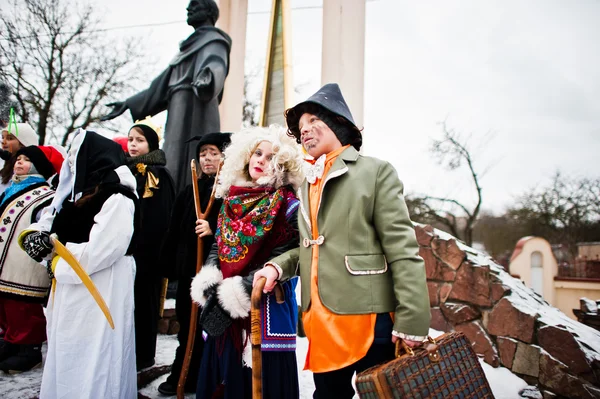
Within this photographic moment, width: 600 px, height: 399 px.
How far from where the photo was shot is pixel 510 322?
11.6ft

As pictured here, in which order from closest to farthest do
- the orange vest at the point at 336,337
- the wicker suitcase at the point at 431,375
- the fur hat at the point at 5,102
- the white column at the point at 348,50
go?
the wicker suitcase at the point at 431,375, the orange vest at the point at 336,337, the fur hat at the point at 5,102, the white column at the point at 348,50

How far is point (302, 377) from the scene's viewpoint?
9.64 feet

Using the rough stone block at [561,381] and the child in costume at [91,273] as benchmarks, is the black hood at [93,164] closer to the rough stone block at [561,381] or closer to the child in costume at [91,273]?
the child in costume at [91,273]

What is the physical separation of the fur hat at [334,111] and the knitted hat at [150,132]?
190 centimetres

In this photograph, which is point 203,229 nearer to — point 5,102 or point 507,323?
point 507,323

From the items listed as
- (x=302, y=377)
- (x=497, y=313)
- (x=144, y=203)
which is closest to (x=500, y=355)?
(x=497, y=313)

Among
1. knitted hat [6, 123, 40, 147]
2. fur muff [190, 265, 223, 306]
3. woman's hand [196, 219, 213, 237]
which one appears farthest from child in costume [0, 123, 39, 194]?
fur muff [190, 265, 223, 306]

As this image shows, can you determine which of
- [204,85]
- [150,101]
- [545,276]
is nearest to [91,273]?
[204,85]

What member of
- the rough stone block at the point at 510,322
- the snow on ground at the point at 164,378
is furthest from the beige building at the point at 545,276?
the snow on ground at the point at 164,378

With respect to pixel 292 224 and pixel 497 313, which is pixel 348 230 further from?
pixel 497 313

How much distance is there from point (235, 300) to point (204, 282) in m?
0.25

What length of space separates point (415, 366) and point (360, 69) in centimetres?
538

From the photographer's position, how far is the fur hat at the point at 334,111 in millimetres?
1668

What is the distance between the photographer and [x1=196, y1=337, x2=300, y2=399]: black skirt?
1.90 m
